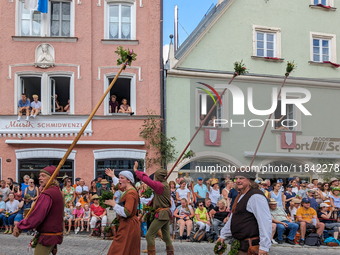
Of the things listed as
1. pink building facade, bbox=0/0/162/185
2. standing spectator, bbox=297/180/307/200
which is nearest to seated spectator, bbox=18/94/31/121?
pink building facade, bbox=0/0/162/185

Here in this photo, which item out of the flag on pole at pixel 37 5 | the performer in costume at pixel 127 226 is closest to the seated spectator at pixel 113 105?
the flag on pole at pixel 37 5

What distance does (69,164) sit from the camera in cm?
1795

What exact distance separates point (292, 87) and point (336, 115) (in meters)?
2.90

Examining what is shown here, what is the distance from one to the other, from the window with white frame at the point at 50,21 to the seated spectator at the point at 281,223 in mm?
11278

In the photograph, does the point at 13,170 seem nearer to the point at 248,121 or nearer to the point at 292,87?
the point at 248,121

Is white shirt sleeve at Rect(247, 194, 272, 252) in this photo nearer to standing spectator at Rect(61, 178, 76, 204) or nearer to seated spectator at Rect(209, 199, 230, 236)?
seated spectator at Rect(209, 199, 230, 236)

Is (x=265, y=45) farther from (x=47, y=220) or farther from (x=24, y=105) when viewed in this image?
(x=47, y=220)

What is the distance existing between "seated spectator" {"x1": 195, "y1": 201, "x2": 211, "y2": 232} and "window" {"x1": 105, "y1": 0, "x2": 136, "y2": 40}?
8860 millimetres

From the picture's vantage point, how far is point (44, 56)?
59.5 ft

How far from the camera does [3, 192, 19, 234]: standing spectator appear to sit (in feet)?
44.4

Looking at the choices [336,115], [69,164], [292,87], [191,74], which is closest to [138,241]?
[69,164]

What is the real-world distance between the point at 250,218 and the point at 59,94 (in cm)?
1458

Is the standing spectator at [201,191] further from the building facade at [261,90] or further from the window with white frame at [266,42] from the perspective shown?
the window with white frame at [266,42]

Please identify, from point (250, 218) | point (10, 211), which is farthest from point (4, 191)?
Result: point (250, 218)
